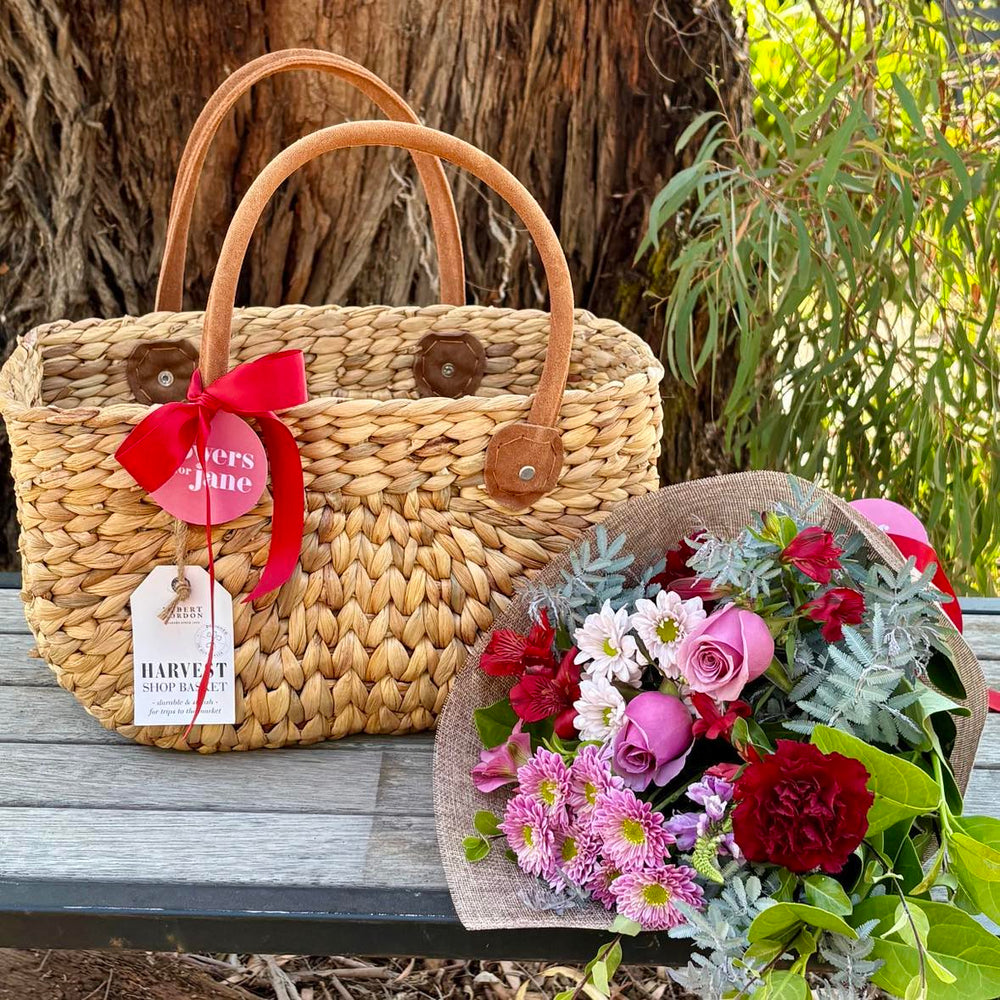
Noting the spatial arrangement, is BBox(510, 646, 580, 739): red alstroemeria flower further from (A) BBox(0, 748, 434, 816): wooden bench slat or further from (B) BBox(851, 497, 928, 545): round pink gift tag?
(B) BBox(851, 497, 928, 545): round pink gift tag

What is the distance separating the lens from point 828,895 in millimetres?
602

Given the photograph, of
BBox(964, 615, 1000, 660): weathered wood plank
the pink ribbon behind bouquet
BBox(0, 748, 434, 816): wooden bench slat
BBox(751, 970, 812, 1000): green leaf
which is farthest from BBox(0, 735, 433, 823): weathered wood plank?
BBox(964, 615, 1000, 660): weathered wood plank

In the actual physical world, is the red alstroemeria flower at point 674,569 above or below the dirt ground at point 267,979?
above

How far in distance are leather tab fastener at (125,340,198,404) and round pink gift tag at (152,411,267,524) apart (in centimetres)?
32

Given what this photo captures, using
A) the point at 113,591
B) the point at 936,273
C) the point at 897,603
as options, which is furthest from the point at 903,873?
the point at 936,273

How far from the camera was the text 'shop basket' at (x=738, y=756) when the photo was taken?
596 millimetres

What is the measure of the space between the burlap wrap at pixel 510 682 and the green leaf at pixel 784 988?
4.6 inches

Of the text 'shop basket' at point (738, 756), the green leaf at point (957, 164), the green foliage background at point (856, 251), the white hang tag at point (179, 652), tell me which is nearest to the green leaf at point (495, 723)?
the text 'shop basket' at point (738, 756)

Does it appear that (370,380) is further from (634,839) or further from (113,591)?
(634,839)

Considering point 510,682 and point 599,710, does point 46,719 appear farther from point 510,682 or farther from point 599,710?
point 599,710

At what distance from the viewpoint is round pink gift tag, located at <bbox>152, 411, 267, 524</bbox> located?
81 centimetres

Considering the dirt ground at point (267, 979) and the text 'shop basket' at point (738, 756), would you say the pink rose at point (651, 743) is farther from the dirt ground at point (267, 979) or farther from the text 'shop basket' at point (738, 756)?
the dirt ground at point (267, 979)

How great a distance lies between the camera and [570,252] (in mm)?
1546

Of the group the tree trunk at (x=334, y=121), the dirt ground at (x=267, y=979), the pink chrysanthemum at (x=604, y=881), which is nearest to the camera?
the pink chrysanthemum at (x=604, y=881)
